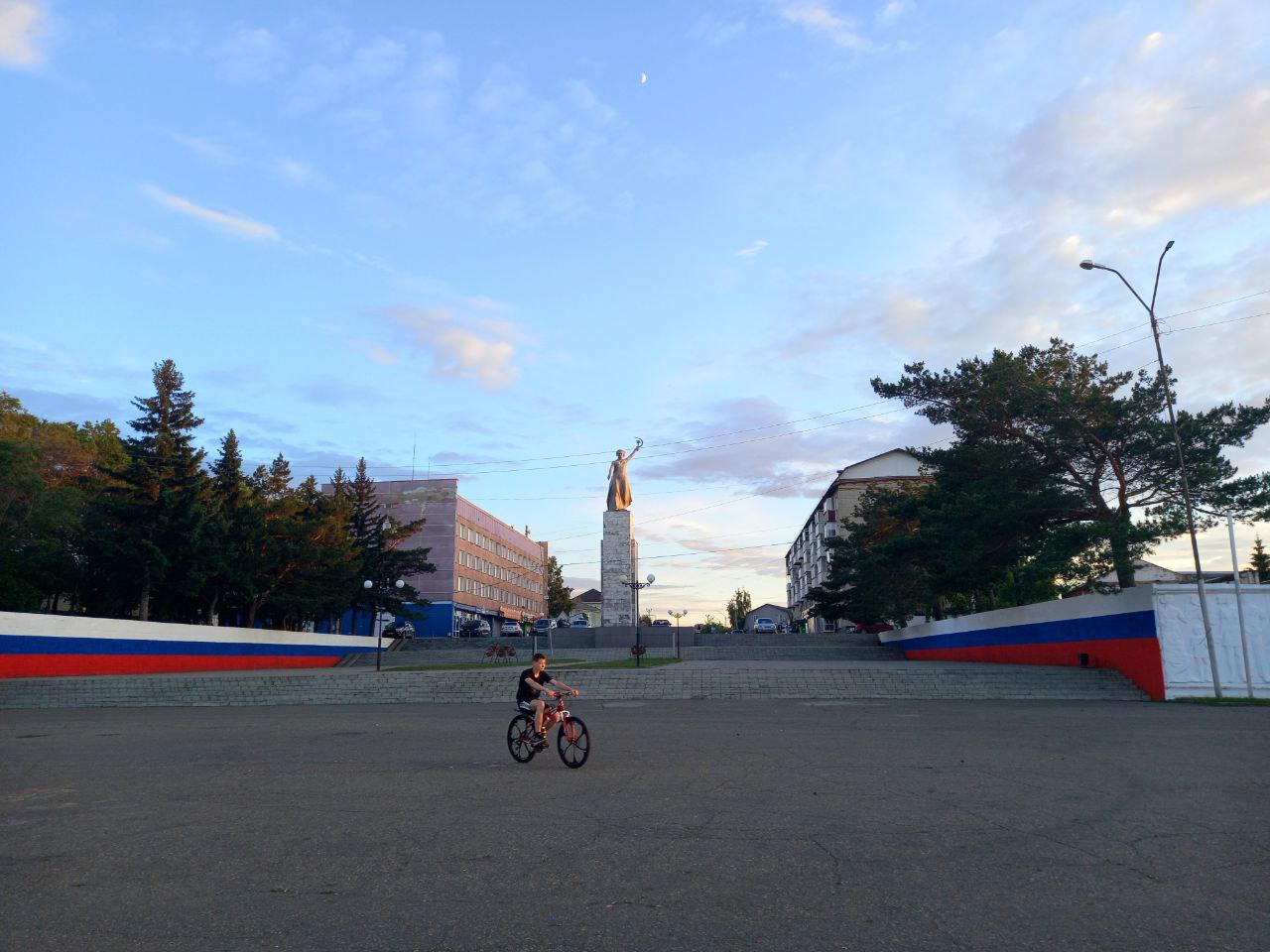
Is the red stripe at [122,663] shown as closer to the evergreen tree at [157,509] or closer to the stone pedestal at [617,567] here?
the evergreen tree at [157,509]

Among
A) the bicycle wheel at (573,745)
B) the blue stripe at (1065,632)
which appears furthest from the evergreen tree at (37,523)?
the blue stripe at (1065,632)

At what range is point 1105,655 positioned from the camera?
24531 millimetres

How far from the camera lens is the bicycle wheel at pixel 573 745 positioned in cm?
1134

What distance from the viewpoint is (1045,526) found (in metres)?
26.6

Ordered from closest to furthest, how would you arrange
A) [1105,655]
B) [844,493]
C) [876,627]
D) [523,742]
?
1. [523,742]
2. [1105,655]
3. [876,627]
4. [844,493]

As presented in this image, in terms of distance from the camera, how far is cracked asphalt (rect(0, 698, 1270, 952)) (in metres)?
4.90

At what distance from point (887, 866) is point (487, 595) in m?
96.6

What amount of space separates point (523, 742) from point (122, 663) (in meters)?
27.1

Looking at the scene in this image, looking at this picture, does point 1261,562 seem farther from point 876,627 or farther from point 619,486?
point 619,486

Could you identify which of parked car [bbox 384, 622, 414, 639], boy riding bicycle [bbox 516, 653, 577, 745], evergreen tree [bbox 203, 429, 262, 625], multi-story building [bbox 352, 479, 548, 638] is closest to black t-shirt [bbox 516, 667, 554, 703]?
boy riding bicycle [bbox 516, 653, 577, 745]

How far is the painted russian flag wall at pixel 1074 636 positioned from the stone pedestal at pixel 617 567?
68.9ft

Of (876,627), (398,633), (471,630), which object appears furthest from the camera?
(471,630)

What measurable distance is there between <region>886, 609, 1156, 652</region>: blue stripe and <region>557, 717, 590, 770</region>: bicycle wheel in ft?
55.3

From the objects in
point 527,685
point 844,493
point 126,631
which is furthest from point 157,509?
point 844,493
